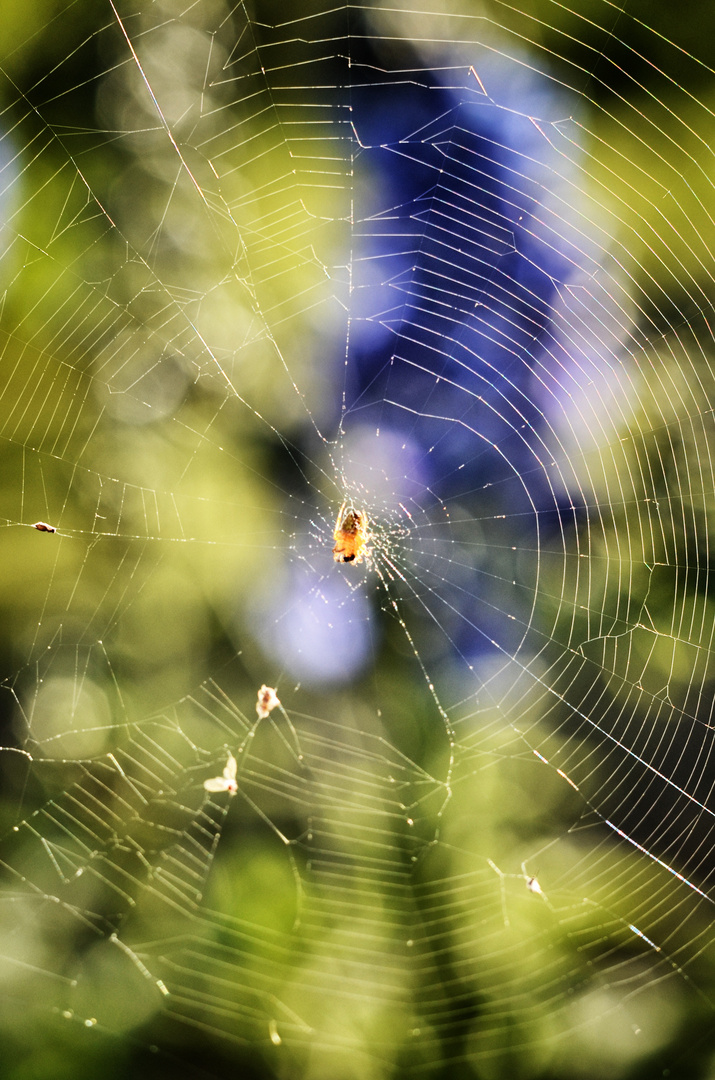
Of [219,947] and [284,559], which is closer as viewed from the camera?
[219,947]

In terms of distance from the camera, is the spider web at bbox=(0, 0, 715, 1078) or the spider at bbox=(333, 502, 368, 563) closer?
the spider web at bbox=(0, 0, 715, 1078)

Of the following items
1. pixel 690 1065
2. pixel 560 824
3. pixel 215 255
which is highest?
pixel 215 255

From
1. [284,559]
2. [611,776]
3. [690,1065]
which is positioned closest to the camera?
[690,1065]

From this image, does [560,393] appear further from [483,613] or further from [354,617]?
[354,617]

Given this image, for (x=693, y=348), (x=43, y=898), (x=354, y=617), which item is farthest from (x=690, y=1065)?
(x=693, y=348)
